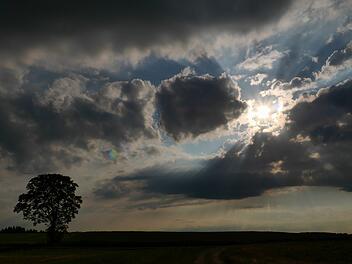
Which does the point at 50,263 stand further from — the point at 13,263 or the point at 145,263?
the point at 145,263

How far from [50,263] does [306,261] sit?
75.8 feet

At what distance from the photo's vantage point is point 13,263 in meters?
42.0

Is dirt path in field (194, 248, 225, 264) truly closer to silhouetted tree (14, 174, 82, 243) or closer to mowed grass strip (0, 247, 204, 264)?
mowed grass strip (0, 247, 204, 264)

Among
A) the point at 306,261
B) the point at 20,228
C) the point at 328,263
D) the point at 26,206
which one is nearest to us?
the point at 328,263

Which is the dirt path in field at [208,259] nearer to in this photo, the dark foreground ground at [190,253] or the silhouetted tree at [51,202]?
the dark foreground ground at [190,253]

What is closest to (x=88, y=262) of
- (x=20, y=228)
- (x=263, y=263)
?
(x=263, y=263)

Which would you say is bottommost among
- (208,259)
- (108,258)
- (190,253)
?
(208,259)

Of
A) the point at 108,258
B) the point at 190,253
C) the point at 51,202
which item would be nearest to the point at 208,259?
the point at 190,253

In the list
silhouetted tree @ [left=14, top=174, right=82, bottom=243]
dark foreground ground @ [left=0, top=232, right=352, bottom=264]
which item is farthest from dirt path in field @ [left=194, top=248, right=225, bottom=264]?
silhouetted tree @ [left=14, top=174, right=82, bottom=243]

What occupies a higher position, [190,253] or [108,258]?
[190,253]

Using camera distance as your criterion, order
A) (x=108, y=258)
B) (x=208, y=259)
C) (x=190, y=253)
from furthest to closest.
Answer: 1. (x=190, y=253)
2. (x=108, y=258)
3. (x=208, y=259)

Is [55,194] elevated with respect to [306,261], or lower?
elevated

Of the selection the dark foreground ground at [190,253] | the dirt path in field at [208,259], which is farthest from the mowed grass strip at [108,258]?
the dirt path in field at [208,259]

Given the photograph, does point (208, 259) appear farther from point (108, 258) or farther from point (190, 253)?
point (108, 258)
